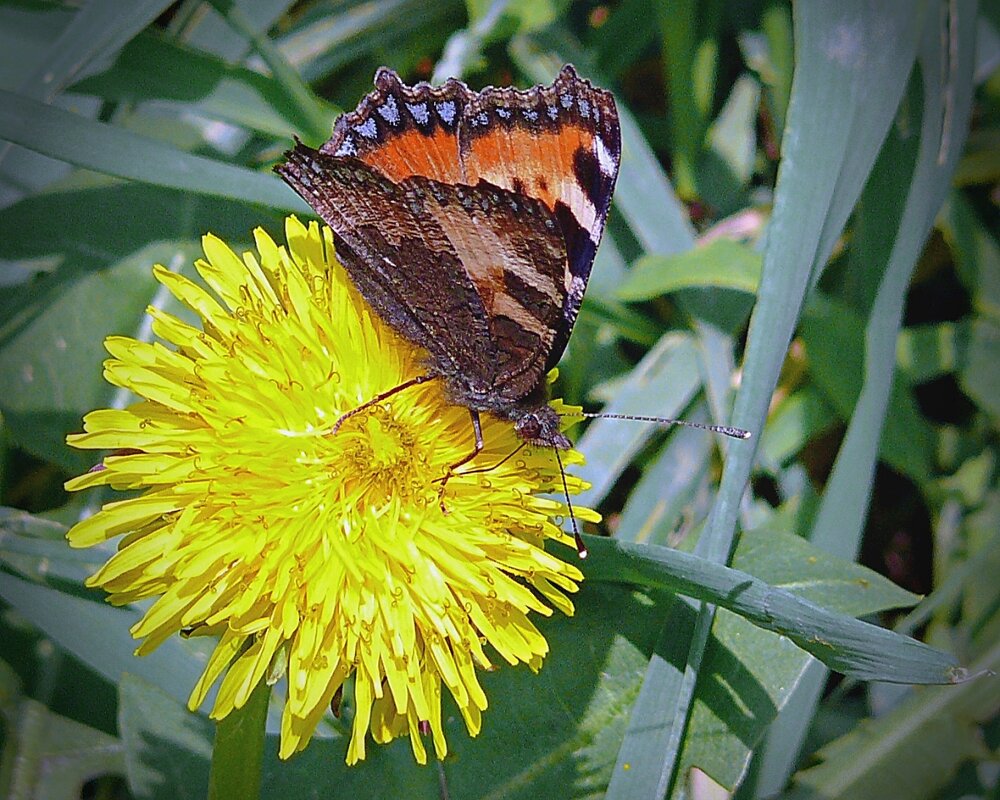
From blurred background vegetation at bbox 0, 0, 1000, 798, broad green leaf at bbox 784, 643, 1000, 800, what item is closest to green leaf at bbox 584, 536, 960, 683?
blurred background vegetation at bbox 0, 0, 1000, 798

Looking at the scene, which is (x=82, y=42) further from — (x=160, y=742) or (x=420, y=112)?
(x=160, y=742)

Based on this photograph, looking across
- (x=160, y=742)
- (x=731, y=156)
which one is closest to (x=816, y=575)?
(x=160, y=742)

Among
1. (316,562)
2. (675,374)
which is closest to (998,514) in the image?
(675,374)

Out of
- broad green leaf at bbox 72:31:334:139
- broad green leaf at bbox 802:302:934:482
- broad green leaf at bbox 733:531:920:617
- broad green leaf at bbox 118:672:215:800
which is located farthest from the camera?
broad green leaf at bbox 802:302:934:482

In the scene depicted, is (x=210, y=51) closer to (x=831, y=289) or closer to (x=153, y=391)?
(x=153, y=391)

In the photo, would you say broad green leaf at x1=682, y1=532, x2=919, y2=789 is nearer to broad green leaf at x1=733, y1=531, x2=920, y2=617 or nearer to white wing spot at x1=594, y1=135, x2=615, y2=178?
broad green leaf at x1=733, y1=531, x2=920, y2=617

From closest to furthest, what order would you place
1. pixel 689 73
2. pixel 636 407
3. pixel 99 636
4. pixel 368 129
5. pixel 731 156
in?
pixel 368 129, pixel 99 636, pixel 636 407, pixel 689 73, pixel 731 156
